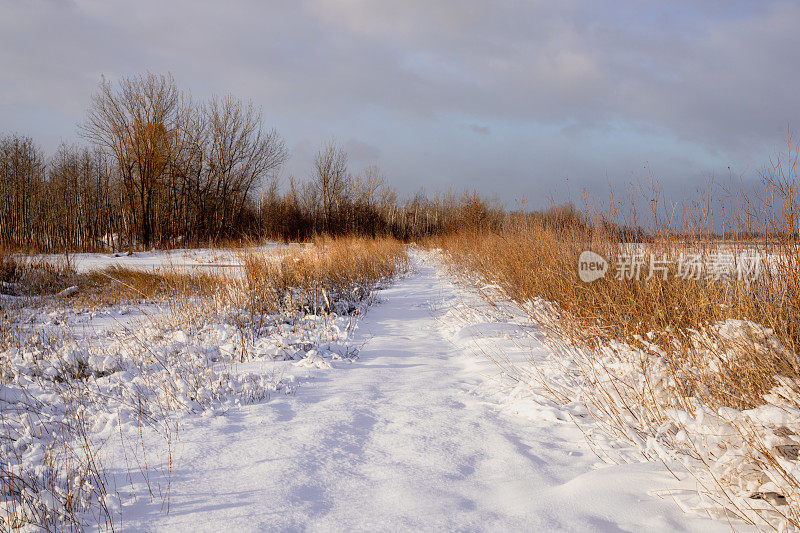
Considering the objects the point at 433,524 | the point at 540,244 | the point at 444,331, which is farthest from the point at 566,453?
the point at 540,244

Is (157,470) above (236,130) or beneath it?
beneath

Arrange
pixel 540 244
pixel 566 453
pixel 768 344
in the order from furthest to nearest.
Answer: pixel 540 244 → pixel 566 453 → pixel 768 344

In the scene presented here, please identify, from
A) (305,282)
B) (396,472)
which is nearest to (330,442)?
(396,472)

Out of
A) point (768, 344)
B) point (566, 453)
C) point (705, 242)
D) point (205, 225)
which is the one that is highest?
point (205, 225)

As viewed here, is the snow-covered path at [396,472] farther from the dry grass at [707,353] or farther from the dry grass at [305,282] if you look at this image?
the dry grass at [305,282]

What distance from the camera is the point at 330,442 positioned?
241 cm

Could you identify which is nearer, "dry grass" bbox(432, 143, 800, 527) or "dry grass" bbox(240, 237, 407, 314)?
"dry grass" bbox(432, 143, 800, 527)

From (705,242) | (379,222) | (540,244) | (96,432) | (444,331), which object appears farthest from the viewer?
(379,222)

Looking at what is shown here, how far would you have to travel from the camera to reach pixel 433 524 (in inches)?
65.7

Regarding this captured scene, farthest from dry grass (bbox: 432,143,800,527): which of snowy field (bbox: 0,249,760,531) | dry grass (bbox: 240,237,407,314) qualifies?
dry grass (bbox: 240,237,407,314)

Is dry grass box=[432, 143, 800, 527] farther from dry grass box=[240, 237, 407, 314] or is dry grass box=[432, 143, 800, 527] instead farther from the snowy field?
dry grass box=[240, 237, 407, 314]

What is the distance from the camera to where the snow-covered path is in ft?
5.49

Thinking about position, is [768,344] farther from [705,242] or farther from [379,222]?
[379,222]

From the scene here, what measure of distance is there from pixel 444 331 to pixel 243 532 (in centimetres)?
402
